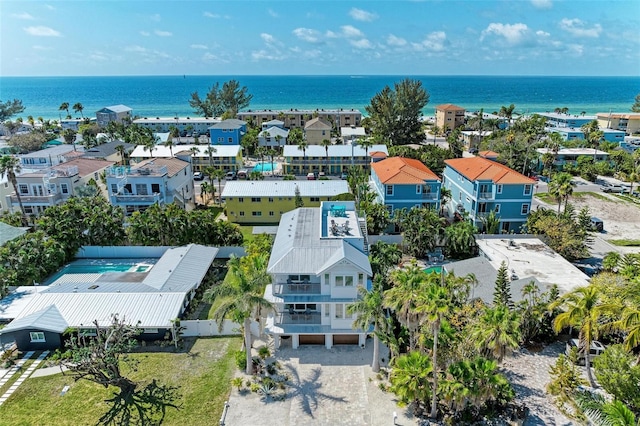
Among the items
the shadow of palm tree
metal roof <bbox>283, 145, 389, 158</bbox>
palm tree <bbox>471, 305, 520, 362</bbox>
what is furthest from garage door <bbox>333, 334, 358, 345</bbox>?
metal roof <bbox>283, 145, 389, 158</bbox>

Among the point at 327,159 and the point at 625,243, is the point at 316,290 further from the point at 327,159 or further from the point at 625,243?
the point at 327,159

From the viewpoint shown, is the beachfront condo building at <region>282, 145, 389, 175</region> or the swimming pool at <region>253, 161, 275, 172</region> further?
the swimming pool at <region>253, 161, 275, 172</region>

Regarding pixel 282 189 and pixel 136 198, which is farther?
pixel 282 189

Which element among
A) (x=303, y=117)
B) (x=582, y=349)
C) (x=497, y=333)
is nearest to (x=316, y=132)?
(x=303, y=117)

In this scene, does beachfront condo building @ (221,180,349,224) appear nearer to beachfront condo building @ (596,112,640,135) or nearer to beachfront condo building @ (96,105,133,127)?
beachfront condo building @ (96,105,133,127)

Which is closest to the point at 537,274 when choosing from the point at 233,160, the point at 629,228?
the point at 629,228

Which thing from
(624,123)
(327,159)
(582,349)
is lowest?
(582,349)

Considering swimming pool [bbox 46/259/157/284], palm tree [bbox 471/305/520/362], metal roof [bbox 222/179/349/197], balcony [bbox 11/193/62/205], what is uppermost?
metal roof [bbox 222/179/349/197]
